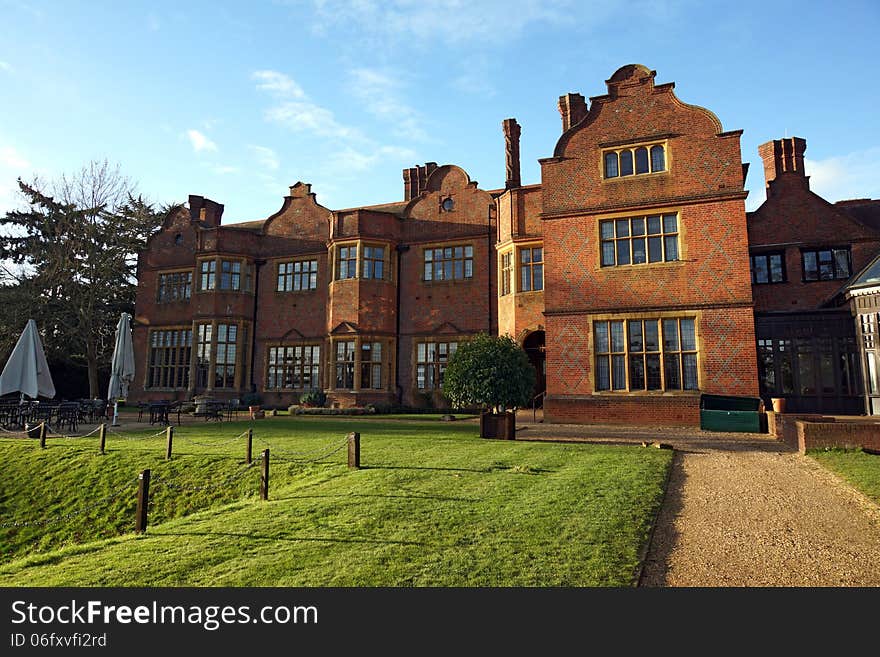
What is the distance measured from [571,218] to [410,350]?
9.77 metres

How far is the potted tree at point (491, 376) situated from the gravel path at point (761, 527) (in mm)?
4775

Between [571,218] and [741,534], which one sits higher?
[571,218]

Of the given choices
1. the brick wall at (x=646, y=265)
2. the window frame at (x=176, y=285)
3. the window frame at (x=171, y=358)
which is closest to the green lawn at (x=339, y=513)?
the brick wall at (x=646, y=265)

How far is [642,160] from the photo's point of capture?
704 inches

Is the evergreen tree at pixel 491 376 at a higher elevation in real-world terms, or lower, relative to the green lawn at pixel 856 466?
higher

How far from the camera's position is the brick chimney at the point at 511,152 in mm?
23656

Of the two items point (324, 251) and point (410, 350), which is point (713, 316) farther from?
point (324, 251)

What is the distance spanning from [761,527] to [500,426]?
7.66m

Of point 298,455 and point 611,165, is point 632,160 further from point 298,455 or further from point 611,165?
point 298,455

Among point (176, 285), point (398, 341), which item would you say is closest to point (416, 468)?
point (398, 341)

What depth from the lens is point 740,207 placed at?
1656cm

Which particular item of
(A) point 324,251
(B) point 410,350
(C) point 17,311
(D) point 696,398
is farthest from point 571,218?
(C) point 17,311

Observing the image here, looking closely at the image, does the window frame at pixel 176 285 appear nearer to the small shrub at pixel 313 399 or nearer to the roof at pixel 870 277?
the small shrub at pixel 313 399

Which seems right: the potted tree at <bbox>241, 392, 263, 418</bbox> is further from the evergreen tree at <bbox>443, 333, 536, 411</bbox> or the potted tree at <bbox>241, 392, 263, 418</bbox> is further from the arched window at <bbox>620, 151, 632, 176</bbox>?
the arched window at <bbox>620, 151, 632, 176</bbox>
